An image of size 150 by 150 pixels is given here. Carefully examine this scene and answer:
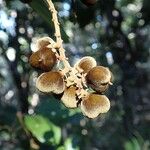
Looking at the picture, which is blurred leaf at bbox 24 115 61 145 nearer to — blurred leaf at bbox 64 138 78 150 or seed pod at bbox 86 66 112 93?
blurred leaf at bbox 64 138 78 150

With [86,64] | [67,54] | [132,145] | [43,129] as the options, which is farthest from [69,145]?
[67,54]

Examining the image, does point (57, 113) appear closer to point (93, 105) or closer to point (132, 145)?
point (132, 145)

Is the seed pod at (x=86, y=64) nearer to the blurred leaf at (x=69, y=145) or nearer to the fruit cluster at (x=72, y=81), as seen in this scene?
the fruit cluster at (x=72, y=81)

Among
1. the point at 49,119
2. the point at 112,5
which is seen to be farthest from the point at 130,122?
the point at 49,119

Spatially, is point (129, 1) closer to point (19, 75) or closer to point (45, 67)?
point (19, 75)

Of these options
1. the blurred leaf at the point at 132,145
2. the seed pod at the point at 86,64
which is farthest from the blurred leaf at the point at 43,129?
the seed pod at the point at 86,64

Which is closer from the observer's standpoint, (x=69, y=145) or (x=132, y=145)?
(x=69, y=145)

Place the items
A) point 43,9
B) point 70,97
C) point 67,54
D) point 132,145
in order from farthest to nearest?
point 67,54 → point 132,145 → point 43,9 → point 70,97
